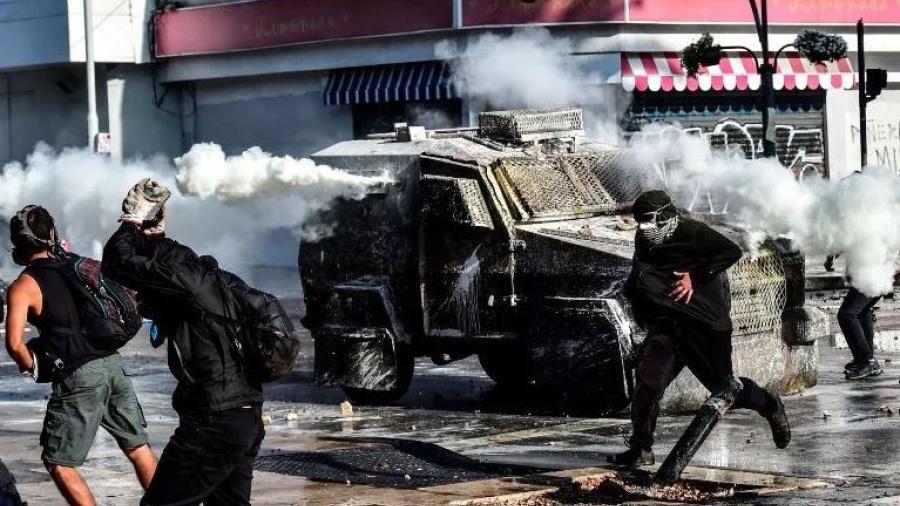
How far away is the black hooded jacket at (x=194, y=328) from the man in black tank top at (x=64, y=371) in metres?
1.19

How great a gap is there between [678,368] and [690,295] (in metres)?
0.67

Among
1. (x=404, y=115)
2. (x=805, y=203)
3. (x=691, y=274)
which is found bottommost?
(x=691, y=274)

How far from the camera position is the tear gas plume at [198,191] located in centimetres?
1407

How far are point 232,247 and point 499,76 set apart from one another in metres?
4.89

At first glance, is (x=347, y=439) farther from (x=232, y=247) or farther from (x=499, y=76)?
(x=232, y=247)

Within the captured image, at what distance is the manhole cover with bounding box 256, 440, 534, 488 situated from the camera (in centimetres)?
1027

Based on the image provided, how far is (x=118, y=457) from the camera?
38.0 ft

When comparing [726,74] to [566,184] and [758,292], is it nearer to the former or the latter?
[566,184]

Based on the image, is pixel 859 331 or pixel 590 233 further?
pixel 859 331

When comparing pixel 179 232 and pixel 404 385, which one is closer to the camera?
pixel 404 385

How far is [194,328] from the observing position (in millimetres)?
7250

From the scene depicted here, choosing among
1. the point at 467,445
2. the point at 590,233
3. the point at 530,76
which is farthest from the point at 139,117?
the point at 467,445

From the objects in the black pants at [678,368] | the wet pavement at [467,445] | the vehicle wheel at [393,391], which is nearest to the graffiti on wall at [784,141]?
the wet pavement at [467,445]

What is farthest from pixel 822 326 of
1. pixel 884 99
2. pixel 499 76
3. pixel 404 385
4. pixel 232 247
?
pixel 884 99
